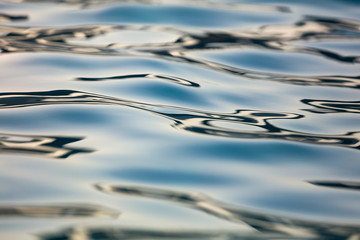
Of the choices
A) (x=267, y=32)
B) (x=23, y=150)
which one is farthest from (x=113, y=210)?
(x=267, y=32)

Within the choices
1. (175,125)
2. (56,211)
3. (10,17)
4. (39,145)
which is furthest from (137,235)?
(10,17)

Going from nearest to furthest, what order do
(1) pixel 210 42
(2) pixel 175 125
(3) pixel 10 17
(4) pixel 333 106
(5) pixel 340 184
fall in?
(5) pixel 340 184 < (2) pixel 175 125 < (4) pixel 333 106 < (1) pixel 210 42 < (3) pixel 10 17

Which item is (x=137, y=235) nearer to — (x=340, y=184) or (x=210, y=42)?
(x=340, y=184)

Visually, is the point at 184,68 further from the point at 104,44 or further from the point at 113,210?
the point at 113,210

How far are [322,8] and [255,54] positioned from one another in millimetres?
908

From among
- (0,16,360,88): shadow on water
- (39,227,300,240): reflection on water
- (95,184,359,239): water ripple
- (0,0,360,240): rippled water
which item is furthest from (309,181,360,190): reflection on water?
(0,16,360,88): shadow on water

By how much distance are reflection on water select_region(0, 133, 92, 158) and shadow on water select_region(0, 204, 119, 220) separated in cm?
26

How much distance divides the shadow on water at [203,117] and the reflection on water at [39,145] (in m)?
0.23

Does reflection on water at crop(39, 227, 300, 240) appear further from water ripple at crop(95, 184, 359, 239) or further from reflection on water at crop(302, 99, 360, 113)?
reflection on water at crop(302, 99, 360, 113)

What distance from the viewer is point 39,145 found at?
143 cm

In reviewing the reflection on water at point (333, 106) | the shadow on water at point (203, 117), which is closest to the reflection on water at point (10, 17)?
the shadow on water at point (203, 117)

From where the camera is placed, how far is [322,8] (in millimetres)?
3055

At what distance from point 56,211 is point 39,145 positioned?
0.35m

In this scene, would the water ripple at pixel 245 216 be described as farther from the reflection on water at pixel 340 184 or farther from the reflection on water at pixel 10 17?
the reflection on water at pixel 10 17
